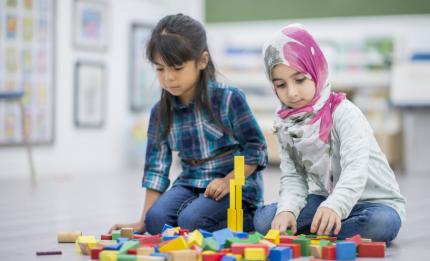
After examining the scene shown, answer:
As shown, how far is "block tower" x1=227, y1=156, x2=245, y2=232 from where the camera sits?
176 centimetres

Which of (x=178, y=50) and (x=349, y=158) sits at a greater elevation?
(x=178, y=50)

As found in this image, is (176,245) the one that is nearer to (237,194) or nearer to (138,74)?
(237,194)

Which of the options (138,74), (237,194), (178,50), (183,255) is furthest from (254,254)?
(138,74)

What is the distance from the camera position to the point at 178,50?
6.50ft

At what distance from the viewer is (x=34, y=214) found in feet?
8.75

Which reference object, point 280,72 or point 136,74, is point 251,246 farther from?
point 136,74

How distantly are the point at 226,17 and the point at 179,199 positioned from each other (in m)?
4.23

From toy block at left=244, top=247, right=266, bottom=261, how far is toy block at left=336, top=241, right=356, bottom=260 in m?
0.20

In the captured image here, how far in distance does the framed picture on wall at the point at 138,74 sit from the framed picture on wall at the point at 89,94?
340 millimetres

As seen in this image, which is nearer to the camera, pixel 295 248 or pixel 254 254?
pixel 254 254

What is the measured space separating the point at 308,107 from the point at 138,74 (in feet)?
13.2

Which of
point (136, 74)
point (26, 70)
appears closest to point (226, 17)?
point (136, 74)

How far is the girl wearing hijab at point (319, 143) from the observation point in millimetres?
1797

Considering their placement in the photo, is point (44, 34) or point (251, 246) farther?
point (44, 34)
